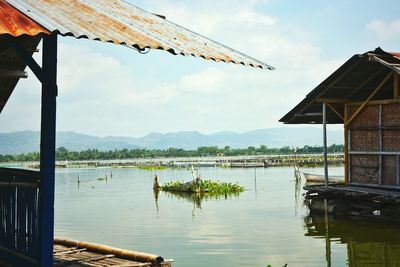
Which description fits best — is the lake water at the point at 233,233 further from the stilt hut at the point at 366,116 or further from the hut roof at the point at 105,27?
the hut roof at the point at 105,27

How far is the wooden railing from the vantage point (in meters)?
5.78

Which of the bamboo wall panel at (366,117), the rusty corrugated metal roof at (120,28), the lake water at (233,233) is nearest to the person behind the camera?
the rusty corrugated metal roof at (120,28)

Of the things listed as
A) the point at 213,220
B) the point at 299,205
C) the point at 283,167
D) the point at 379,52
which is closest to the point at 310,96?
the point at 379,52

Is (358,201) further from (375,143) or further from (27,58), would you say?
(27,58)

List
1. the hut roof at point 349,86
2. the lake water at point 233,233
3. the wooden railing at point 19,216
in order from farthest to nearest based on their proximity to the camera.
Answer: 1. the hut roof at point 349,86
2. the lake water at point 233,233
3. the wooden railing at point 19,216

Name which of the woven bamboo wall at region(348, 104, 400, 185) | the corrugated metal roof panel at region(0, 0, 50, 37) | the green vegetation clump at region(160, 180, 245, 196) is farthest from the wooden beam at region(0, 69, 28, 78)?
the green vegetation clump at region(160, 180, 245, 196)

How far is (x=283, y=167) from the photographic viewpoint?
71.3 m

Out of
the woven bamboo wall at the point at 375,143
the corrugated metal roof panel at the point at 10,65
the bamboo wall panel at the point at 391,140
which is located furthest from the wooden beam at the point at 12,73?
the bamboo wall panel at the point at 391,140

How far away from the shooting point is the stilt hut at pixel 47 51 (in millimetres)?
4852

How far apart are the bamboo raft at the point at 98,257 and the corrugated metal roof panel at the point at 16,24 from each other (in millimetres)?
3346

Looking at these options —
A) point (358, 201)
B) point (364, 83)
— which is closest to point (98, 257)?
point (358, 201)

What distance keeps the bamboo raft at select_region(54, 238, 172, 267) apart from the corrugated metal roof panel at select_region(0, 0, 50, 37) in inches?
132

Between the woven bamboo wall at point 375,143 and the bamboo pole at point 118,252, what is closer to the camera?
the bamboo pole at point 118,252

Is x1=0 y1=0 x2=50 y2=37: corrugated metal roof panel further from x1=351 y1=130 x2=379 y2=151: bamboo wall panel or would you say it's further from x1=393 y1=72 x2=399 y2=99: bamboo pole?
x1=351 y1=130 x2=379 y2=151: bamboo wall panel
